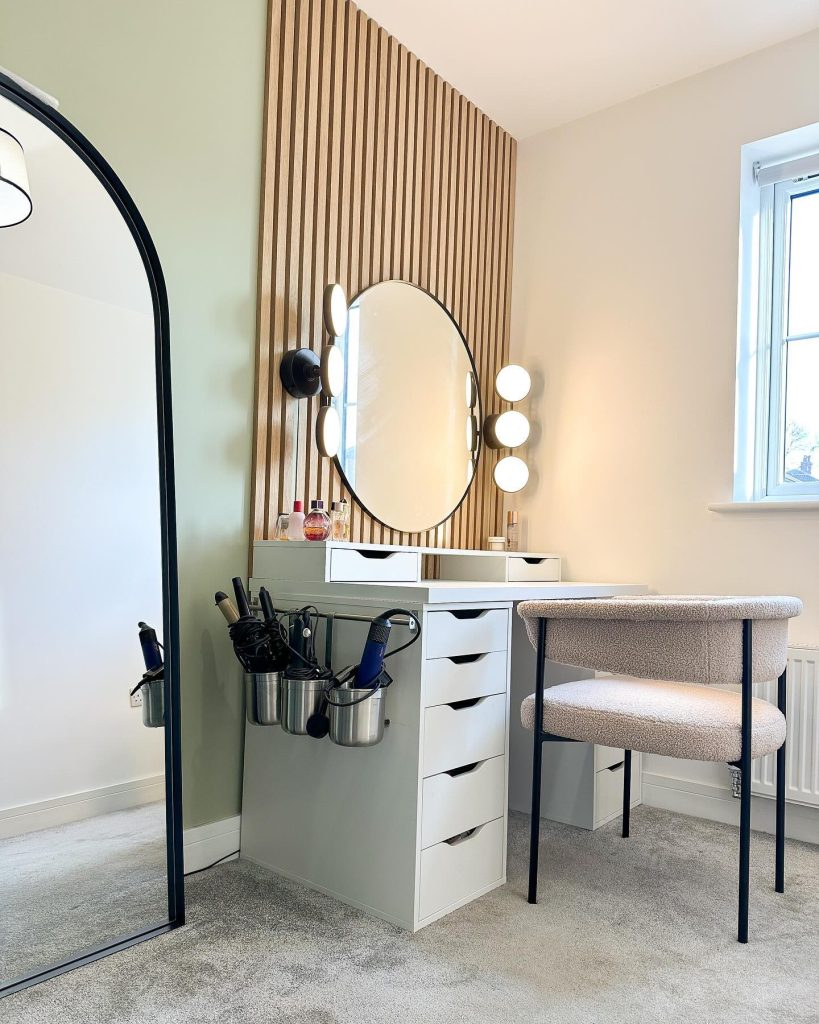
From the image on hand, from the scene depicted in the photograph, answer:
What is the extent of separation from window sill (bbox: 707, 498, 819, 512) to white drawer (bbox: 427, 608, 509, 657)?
3.29ft

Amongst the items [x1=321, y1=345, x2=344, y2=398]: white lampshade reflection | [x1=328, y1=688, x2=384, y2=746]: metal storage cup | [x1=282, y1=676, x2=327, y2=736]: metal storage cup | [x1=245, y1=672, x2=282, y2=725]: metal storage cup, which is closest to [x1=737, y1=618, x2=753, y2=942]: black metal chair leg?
[x1=328, y1=688, x2=384, y2=746]: metal storage cup

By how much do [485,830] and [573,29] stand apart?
242 cm

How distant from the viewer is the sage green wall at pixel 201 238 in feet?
6.17

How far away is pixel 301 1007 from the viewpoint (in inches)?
54.6

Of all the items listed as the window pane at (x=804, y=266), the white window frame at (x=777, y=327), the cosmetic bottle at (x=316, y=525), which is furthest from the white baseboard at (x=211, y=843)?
the window pane at (x=804, y=266)

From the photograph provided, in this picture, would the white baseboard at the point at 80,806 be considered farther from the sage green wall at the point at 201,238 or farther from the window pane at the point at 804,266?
the window pane at the point at 804,266

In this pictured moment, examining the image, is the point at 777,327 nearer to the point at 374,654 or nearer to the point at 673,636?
the point at 673,636

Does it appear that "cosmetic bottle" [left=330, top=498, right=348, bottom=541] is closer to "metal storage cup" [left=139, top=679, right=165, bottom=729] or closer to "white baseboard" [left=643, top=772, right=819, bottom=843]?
"metal storage cup" [left=139, top=679, right=165, bottom=729]

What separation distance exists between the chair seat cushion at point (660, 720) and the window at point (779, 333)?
3.22 feet

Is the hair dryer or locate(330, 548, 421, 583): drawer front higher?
locate(330, 548, 421, 583): drawer front

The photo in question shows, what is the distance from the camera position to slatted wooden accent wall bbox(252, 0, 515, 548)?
2223mm

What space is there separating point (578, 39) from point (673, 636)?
80.0 inches

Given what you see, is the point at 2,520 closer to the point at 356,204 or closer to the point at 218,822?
the point at 218,822

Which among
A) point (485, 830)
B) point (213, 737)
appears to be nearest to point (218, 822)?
point (213, 737)
